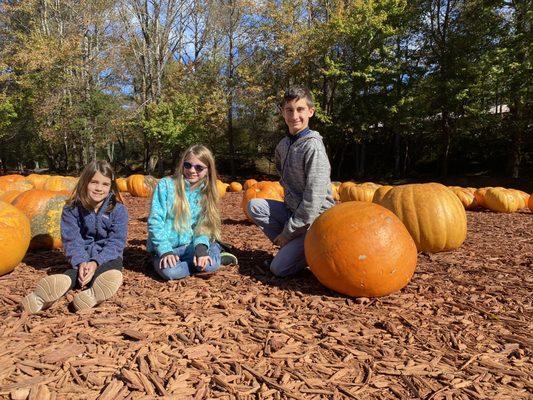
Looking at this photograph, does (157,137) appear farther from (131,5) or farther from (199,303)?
(199,303)

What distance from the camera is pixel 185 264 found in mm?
3635

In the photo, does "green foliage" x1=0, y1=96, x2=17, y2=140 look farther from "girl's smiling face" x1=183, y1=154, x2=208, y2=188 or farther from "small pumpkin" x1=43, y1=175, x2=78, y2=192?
"girl's smiling face" x1=183, y1=154, x2=208, y2=188

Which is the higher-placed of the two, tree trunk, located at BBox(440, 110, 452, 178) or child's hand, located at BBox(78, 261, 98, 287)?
tree trunk, located at BBox(440, 110, 452, 178)

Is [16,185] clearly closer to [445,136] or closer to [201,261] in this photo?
[201,261]

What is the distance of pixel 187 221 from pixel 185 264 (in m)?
0.43

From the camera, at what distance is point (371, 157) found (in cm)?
2559

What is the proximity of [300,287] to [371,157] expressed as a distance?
2335cm

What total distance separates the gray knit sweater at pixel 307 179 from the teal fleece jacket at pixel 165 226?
92cm

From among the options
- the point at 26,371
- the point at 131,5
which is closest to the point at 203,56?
the point at 131,5

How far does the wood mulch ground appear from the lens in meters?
1.97

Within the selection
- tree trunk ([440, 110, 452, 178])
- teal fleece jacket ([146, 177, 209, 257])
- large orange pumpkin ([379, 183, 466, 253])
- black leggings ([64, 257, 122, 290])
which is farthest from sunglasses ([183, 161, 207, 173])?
tree trunk ([440, 110, 452, 178])

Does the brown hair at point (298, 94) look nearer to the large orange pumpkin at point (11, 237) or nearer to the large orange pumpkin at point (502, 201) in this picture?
the large orange pumpkin at point (11, 237)

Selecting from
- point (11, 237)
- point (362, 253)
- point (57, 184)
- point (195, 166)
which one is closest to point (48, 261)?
point (11, 237)

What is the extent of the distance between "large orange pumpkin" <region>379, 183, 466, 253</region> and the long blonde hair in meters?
2.03
